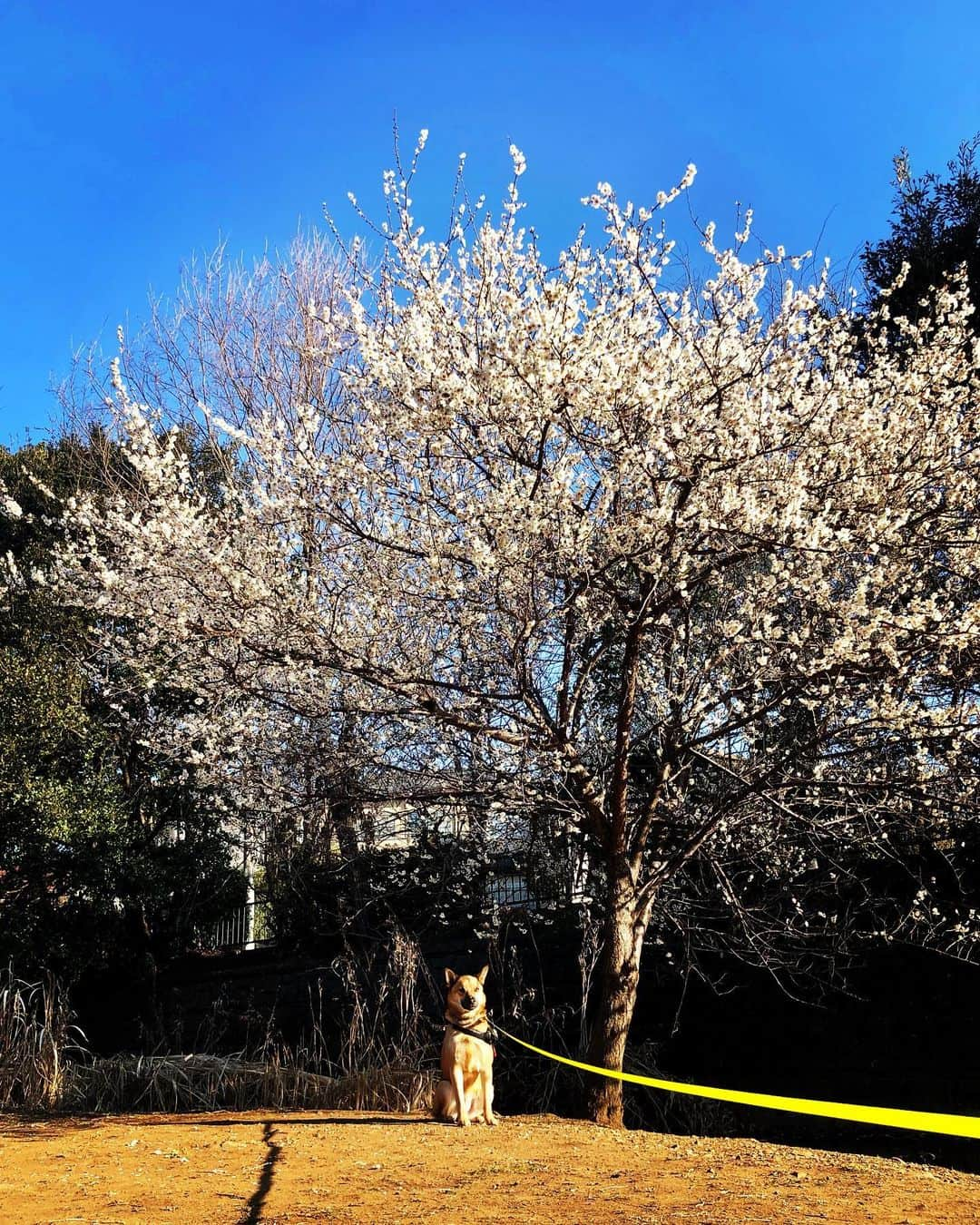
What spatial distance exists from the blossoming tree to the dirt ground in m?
1.26

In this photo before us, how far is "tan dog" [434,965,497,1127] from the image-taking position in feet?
15.6

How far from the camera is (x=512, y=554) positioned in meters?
4.42

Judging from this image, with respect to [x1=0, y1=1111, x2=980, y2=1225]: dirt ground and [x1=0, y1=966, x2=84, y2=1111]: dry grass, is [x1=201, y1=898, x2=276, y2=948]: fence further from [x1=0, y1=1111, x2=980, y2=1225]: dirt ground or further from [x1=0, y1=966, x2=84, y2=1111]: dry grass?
[x1=0, y1=1111, x2=980, y2=1225]: dirt ground

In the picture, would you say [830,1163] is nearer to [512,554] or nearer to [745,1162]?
[745,1162]

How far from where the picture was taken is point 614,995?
5.32m

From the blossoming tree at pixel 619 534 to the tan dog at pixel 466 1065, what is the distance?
2.74 feet

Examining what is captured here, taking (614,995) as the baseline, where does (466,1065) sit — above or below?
below

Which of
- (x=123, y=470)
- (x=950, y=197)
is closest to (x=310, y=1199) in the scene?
(x=123, y=470)

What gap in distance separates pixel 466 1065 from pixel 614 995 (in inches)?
37.6

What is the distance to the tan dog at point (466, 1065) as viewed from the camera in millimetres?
4742

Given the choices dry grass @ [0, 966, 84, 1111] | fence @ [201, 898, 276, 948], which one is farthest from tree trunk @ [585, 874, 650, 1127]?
fence @ [201, 898, 276, 948]

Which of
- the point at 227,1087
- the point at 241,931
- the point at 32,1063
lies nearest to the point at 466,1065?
the point at 227,1087

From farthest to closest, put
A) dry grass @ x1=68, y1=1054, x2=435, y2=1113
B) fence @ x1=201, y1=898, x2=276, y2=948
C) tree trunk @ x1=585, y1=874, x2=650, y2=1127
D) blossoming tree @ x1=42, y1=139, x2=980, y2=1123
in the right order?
1. fence @ x1=201, y1=898, x2=276, y2=948
2. dry grass @ x1=68, y1=1054, x2=435, y2=1113
3. tree trunk @ x1=585, y1=874, x2=650, y2=1127
4. blossoming tree @ x1=42, y1=139, x2=980, y2=1123

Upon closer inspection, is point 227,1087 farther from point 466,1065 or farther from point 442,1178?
point 442,1178
